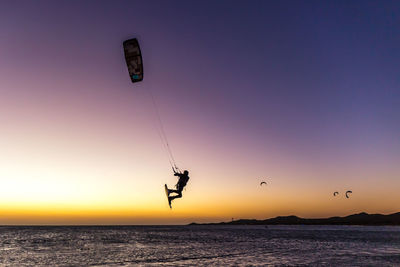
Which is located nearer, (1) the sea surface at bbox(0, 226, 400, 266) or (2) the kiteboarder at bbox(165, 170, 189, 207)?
(2) the kiteboarder at bbox(165, 170, 189, 207)

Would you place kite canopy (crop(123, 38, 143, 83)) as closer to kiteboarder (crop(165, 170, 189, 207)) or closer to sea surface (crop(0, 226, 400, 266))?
kiteboarder (crop(165, 170, 189, 207))

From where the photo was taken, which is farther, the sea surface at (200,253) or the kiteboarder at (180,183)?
the sea surface at (200,253)

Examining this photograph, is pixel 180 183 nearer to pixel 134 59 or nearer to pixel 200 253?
pixel 134 59

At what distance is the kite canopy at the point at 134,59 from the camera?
658 inches

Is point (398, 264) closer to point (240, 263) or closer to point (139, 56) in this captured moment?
point (240, 263)

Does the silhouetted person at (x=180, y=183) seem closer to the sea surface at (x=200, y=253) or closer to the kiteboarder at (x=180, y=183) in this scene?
the kiteboarder at (x=180, y=183)

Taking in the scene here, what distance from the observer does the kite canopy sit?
1670cm

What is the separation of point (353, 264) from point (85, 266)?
65.0 ft

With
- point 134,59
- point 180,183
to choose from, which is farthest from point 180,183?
point 134,59

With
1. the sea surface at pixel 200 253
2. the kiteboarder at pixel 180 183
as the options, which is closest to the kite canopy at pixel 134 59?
the kiteboarder at pixel 180 183

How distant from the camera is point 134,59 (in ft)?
55.9

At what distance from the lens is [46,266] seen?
992 inches

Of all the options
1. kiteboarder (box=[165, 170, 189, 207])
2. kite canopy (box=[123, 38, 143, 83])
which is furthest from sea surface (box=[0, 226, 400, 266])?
kite canopy (box=[123, 38, 143, 83])

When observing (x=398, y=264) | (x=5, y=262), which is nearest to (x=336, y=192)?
(x=398, y=264)
